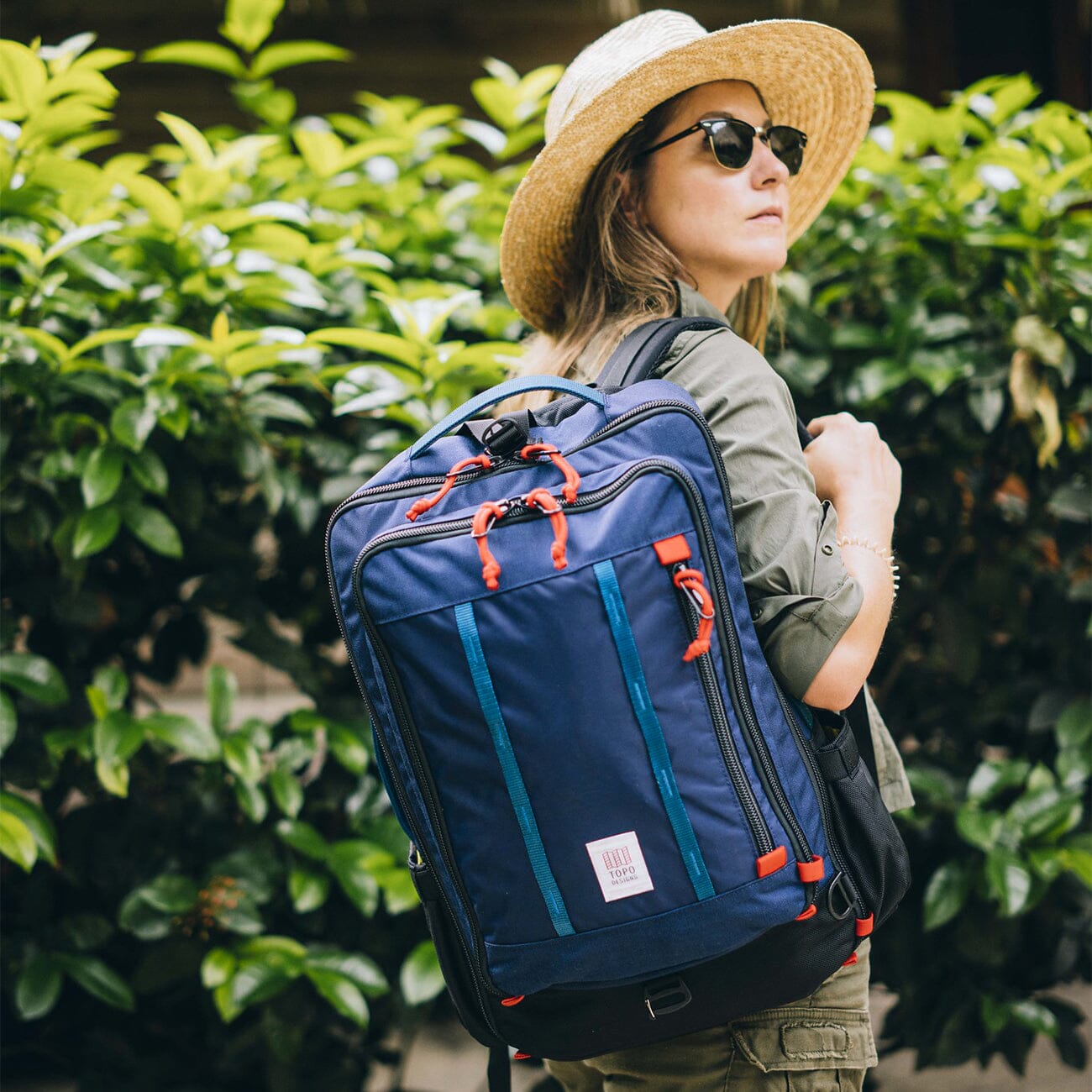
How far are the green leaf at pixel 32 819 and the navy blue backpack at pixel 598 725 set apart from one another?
866mm

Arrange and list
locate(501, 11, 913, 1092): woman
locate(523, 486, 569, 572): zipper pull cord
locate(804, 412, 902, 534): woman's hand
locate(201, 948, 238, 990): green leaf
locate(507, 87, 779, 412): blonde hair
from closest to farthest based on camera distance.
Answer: locate(523, 486, 569, 572): zipper pull cord
locate(501, 11, 913, 1092): woman
locate(804, 412, 902, 534): woman's hand
locate(507, 87, 779, 412): blonde hair
locate(201, 948, 238, 990): green leaf

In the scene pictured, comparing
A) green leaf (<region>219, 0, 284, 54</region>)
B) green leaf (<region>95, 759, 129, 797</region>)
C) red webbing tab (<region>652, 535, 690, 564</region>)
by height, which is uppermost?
green leaf (<region>219, 0, 284, 54</region>)

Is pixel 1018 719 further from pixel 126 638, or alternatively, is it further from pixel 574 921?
pixel 126 638

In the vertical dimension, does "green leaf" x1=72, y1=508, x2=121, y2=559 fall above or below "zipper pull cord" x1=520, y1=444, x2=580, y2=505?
below

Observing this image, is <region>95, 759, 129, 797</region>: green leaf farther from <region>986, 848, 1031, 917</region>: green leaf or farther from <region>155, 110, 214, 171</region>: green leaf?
<region>986, 848, 1031, 917</region>: green leaf

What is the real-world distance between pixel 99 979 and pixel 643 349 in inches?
57.6

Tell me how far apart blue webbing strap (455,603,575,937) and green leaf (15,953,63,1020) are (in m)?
1.23

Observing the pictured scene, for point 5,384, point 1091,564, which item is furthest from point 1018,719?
point 5,384

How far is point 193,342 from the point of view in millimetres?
1773

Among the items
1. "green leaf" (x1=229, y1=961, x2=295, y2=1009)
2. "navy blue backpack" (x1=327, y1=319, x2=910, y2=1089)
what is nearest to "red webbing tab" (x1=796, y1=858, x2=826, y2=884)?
"navy blue backpack" (x1=327, y1=319, x2=910, y2=1089)

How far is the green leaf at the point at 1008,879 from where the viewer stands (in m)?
1.87

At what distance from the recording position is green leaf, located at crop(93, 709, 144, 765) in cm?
185

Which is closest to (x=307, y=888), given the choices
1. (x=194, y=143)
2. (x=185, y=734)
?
(x=185, y=734)

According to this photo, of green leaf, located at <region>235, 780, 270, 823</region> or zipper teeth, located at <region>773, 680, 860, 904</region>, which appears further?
green leaf, located at <region>235, 780, 270, 823</region>
